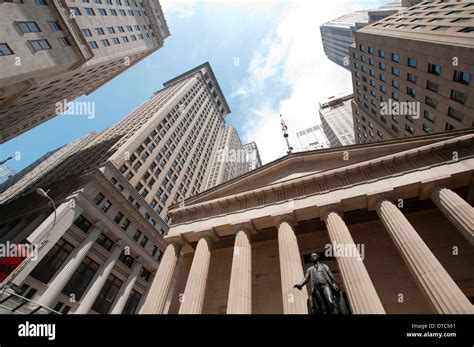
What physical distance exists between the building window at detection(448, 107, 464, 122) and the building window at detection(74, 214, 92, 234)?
43551 mm

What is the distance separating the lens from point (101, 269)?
30.5m

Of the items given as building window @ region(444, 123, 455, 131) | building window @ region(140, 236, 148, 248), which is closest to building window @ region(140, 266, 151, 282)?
building window @ region(140, 236, 148, 248)

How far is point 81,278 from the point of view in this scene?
94.0ft

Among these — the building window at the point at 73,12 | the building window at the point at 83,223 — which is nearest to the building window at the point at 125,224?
the building window at the point at 83,223

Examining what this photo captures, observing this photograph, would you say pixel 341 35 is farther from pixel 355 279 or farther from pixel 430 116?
pixel 355 279

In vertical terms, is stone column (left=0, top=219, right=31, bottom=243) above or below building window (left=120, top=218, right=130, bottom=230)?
above

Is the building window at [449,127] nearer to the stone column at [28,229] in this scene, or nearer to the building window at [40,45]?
the building window at [40,45]

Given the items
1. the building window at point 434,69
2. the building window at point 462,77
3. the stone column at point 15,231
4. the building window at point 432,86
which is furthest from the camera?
the stone column at point 15,231

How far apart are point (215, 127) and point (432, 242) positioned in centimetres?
7316

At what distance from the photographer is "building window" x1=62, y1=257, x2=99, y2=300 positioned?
27.2 metres

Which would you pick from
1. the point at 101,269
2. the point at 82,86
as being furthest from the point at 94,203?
the point at 82,86

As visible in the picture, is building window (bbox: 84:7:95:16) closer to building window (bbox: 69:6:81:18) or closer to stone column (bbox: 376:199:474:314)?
building window (bbox: 69:6:81:18)

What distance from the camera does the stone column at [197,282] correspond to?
533 inches

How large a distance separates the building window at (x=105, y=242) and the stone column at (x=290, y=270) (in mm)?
26651
